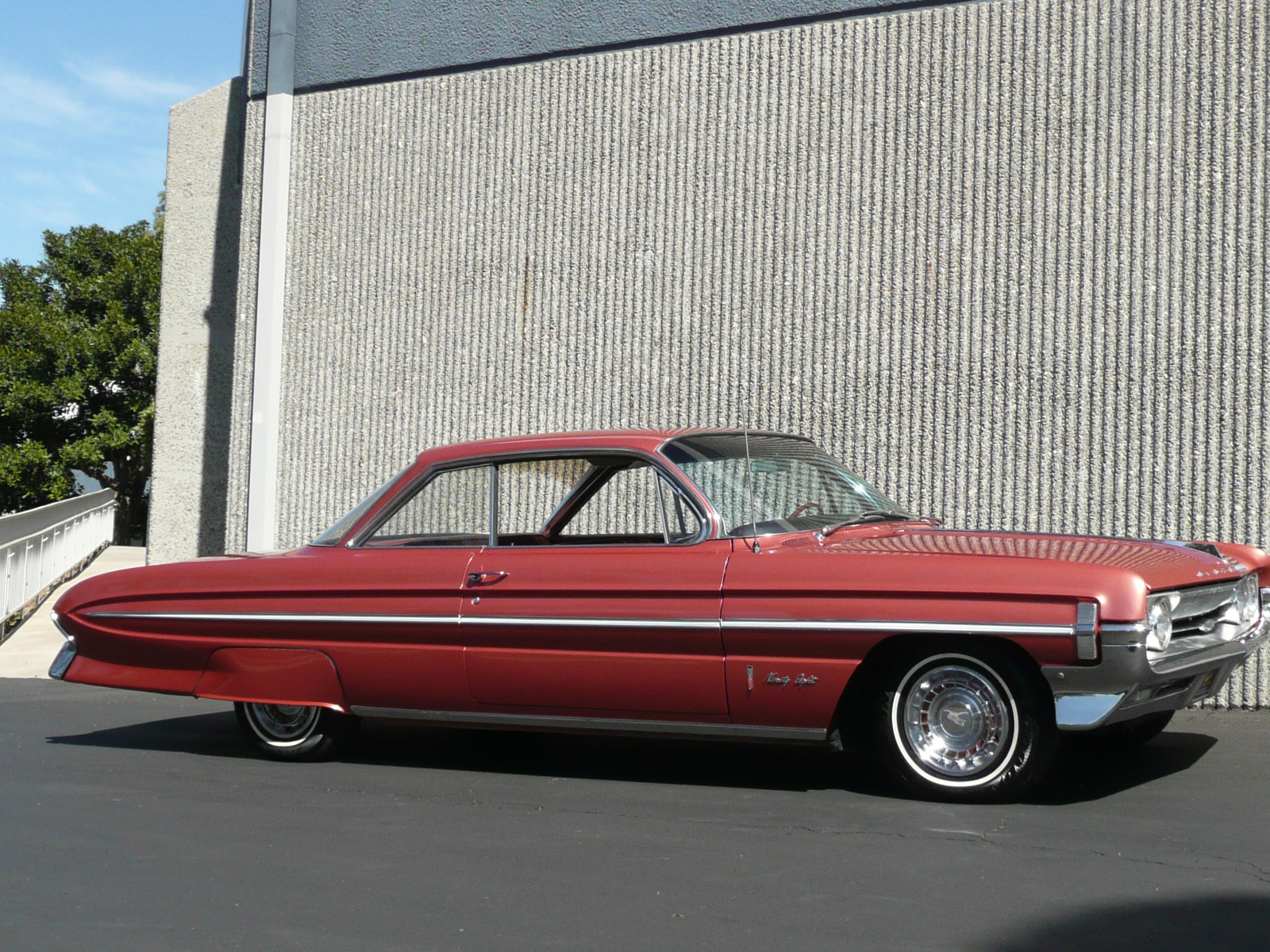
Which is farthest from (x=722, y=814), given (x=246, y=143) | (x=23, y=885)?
(x=246, y=143)

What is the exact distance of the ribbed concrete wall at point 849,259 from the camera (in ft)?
26.2

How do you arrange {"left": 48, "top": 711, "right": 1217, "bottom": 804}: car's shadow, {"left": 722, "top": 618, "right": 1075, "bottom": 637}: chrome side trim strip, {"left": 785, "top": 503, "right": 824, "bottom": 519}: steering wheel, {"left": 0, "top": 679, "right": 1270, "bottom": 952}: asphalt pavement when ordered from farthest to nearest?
{"left": 785, "top": 503, "right": 824, "bottom": 519}: steering wheel → {"left": 48, "top": 711, "right": 1217, "bottom": 804}: car's shadow → {"left": 722, "top": 618, "right": 1075, "bottom": 637}: chrome side trim strip → {"left": 0, "top": 679, "right": 1270, "bottom": 952}: asphalt pavement

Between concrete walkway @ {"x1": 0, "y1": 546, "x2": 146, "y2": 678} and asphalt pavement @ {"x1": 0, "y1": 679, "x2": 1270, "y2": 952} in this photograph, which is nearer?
asphalt pavement @ {"x1": 0, "y1": 679, "x2": 1270, "y2": 952}

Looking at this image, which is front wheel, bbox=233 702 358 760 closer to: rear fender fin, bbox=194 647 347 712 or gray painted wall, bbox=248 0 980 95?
rear fender fin, bbox=194 647 347 712

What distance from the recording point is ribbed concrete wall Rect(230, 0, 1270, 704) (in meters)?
7.97

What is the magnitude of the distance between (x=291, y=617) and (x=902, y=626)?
9.16 ft

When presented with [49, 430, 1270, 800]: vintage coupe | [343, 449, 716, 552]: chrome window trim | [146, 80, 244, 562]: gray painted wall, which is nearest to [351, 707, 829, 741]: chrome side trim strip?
[49, 430, 1270, 800]: vintage coupe

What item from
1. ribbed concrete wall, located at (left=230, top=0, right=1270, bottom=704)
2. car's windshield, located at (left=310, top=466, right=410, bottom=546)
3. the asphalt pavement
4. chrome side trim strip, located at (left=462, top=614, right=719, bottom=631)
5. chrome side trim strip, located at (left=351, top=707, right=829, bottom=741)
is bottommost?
the asphalt pavement

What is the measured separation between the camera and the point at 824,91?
912 cm

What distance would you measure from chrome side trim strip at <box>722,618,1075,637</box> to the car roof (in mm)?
960

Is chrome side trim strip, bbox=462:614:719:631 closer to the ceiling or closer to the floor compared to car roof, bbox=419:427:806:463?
closer to the floor

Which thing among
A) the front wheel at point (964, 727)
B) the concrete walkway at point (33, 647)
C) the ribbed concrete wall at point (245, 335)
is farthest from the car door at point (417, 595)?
the ribbed concrete wall at point (245, 335)

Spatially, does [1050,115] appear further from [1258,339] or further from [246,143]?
[246,143]

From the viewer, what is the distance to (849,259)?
8.95m
